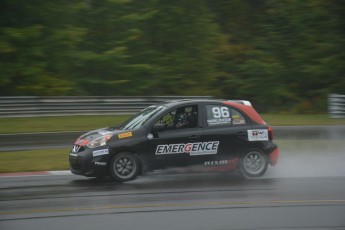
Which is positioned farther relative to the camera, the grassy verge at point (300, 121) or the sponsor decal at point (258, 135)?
the grassy verge at point (300, 121)

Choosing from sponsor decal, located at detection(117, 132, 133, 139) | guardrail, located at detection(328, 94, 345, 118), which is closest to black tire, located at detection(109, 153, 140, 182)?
sponsor decal, located at detection(117, 132, 133, 139)

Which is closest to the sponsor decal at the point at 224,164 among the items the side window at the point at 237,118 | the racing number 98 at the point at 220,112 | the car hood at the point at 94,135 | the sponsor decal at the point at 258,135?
the sponsor decal at the point at 258,135

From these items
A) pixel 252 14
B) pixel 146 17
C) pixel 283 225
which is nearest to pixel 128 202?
pixel 283 225

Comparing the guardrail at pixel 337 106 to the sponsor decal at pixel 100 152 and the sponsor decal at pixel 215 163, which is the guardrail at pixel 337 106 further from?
the sponsor decal at pixel 100 152

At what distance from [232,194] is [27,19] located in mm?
21248

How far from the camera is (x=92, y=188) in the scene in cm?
1023

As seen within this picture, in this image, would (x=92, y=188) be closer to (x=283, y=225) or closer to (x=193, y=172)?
(x=193, y=172)

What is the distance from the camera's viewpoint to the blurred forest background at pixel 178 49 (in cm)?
2792

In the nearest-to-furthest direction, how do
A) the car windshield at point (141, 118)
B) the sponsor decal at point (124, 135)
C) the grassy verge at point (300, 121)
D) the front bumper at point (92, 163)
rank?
1. the front bumper at point (92, 163)
2. the sponsor decal at point (124, 135)
3. the car windshield at point (141, 118)
4. the grassy verge at point (300, 121)

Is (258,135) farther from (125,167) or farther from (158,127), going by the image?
(125,167)

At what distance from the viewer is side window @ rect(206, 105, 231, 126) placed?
11.4 metres

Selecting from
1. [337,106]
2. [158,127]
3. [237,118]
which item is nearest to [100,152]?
[158,127]

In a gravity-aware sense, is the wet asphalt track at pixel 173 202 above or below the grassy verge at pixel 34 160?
below

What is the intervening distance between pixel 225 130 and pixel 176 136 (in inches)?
41.3
